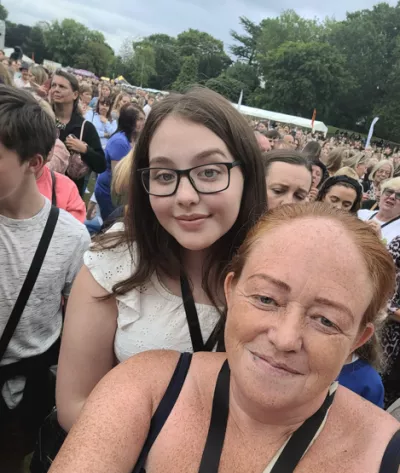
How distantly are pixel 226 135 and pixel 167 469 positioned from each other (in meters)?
1.06

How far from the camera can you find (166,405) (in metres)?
1.13

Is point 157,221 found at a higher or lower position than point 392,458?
higher

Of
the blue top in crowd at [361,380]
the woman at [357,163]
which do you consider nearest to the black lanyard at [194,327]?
the blue top in crowd at [361,380]

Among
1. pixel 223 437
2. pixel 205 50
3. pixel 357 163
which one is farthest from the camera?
pixel 205 50

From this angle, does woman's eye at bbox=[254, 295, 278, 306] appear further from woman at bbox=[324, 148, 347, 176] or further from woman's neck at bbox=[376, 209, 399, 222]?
woman at bbox=[324, 148, 347, 176]

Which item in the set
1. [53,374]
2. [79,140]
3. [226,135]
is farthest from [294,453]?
[79,140]

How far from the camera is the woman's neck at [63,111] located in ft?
14.9

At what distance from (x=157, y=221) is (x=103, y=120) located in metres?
7.00

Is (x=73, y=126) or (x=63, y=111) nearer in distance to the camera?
(x=73, y=126)

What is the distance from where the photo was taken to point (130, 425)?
1.07 metres

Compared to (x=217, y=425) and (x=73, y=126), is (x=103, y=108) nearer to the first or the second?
(x=73, y=126)

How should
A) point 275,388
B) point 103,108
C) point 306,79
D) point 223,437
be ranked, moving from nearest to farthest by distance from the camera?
point 275,388
point 223,437
point 103,108
point 306,79

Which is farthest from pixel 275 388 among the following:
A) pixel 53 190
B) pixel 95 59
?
pixel 95 59

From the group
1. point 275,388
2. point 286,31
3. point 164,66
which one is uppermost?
point 286,31
